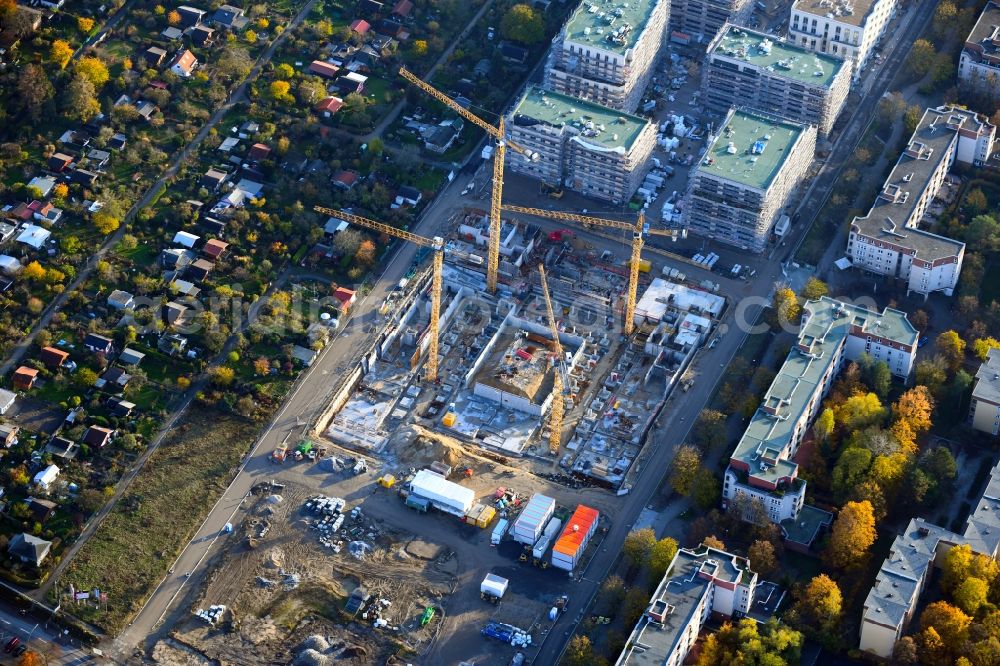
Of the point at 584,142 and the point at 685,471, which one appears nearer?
the point at 685,471

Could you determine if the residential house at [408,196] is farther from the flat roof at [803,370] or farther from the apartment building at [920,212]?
the apartment building at [920,212]

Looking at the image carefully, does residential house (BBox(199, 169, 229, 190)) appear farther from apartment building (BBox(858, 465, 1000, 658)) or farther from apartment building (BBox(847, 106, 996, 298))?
apartment building (BBox(858, 465, 1000, 658))

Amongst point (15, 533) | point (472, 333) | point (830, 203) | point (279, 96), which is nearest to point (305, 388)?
point (472, 333)

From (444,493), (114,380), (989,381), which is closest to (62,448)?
(114,380)

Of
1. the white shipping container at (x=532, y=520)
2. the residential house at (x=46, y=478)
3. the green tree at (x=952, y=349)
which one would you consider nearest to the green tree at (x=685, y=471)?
the white shipping container at (x=532, y=520)

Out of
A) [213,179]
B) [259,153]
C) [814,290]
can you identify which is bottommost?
[213,179]

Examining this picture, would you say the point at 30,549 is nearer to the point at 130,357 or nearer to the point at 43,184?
the point at 130,357

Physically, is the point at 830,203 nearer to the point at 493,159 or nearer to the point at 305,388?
the point at 493,159
